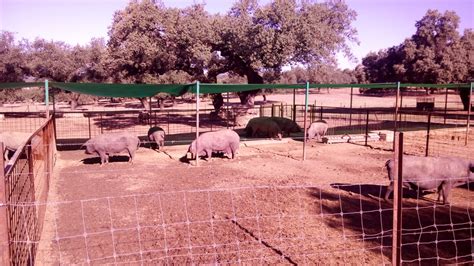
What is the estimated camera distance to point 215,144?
13031mm

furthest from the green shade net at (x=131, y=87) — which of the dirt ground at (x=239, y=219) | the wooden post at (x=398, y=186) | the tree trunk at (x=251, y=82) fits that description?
the tree trunk at (x=251, y=82)

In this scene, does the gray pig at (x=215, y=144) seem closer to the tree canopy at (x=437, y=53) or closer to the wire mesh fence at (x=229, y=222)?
the wire mesh fence at (x=229, y=222)

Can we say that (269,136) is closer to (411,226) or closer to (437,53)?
(411,226)

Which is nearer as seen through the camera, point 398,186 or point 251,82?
point 398,186

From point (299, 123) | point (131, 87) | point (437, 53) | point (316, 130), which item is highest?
point (437, 53)

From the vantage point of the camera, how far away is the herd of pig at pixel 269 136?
793 cm

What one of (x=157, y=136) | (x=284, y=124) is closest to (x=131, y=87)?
(x=157, y=136)

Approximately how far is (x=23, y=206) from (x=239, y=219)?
3.93 meters

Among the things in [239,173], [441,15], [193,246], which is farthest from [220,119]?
[441,15]

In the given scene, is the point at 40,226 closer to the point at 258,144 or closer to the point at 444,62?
the point at 258,144

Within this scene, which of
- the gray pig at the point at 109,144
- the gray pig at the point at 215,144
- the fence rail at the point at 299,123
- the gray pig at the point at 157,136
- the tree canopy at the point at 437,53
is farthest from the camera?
the tree canopy at the point at 437,53

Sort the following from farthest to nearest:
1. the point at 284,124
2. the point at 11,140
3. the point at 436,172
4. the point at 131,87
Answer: the point at 284,124 < the point at 131,87 < the point at 11,140 < the point at 436,172

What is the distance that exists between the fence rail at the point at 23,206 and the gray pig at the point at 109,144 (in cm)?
293

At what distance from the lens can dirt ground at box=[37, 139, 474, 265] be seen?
5594 millimetres
